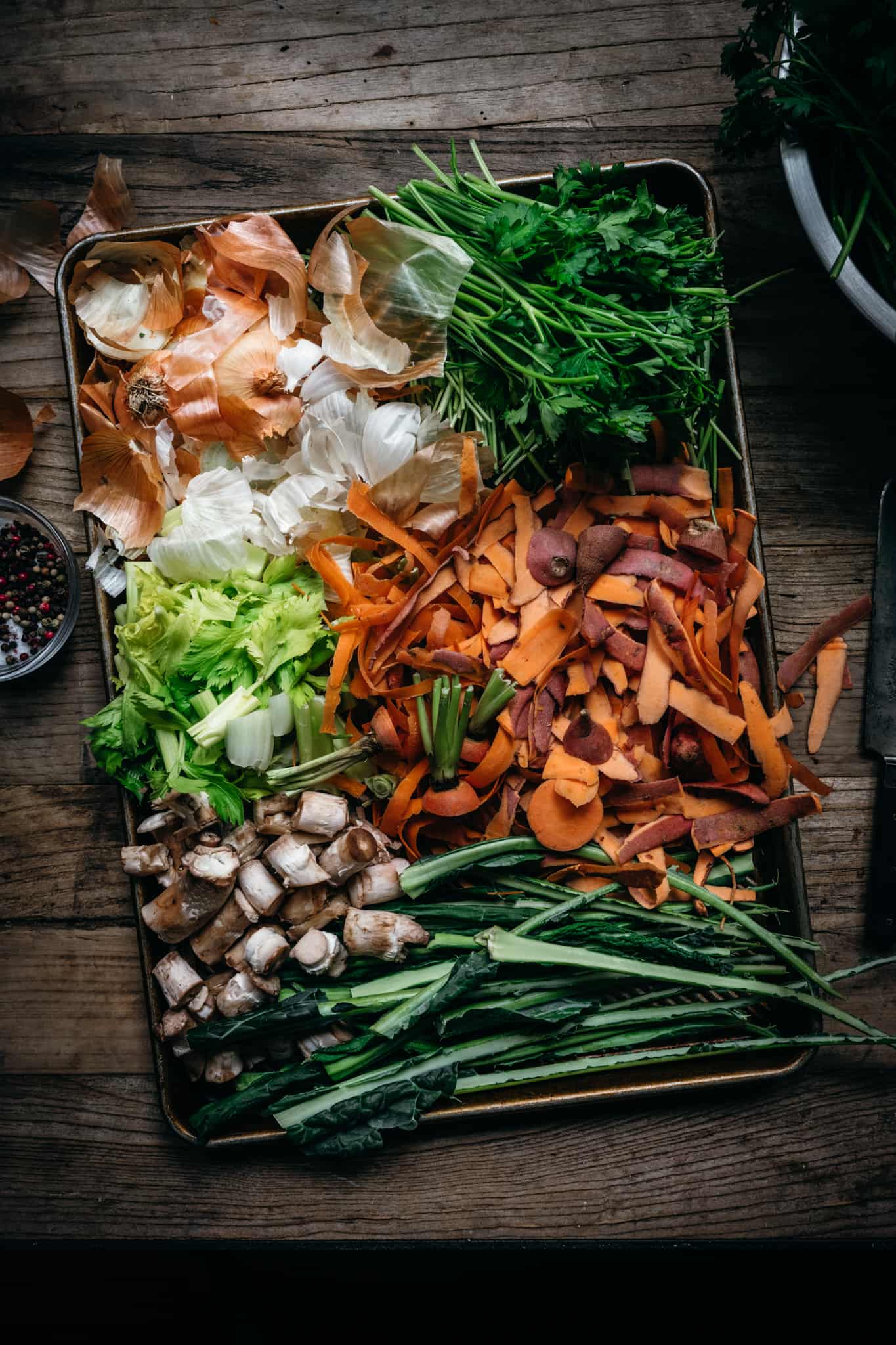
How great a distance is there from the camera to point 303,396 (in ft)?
5.10

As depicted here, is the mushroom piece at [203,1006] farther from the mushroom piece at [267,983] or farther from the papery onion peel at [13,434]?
the papery onion peel at [13,434]

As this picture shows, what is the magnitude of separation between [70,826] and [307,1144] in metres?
0.77

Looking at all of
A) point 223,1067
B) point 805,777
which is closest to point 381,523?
point 805,777

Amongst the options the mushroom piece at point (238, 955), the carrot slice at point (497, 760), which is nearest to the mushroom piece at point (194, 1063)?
the mushroom piece at point (238, 955)

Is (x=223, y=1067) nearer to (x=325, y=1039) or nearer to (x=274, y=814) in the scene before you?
(x=325, y=1039)

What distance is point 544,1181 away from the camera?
1.60 meters

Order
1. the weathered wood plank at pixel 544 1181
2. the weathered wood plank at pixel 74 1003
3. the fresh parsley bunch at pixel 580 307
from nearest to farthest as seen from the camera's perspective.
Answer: the fresh parsley bunch at pixel 580 307, the weathered wood plank at pixel 544 1181, the weathered wood plank at pixel 74 1003

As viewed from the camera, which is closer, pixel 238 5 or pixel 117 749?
pixel 117 749

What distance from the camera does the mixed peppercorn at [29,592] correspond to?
5.44 feet

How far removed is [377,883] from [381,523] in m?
0.64

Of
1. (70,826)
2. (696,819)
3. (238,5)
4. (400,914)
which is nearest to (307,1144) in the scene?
(400,914)

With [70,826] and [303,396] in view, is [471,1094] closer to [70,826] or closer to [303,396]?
[70,826]

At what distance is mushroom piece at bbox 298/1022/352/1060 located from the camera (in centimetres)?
154

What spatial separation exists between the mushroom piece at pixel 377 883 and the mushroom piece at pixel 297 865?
0.24ft
